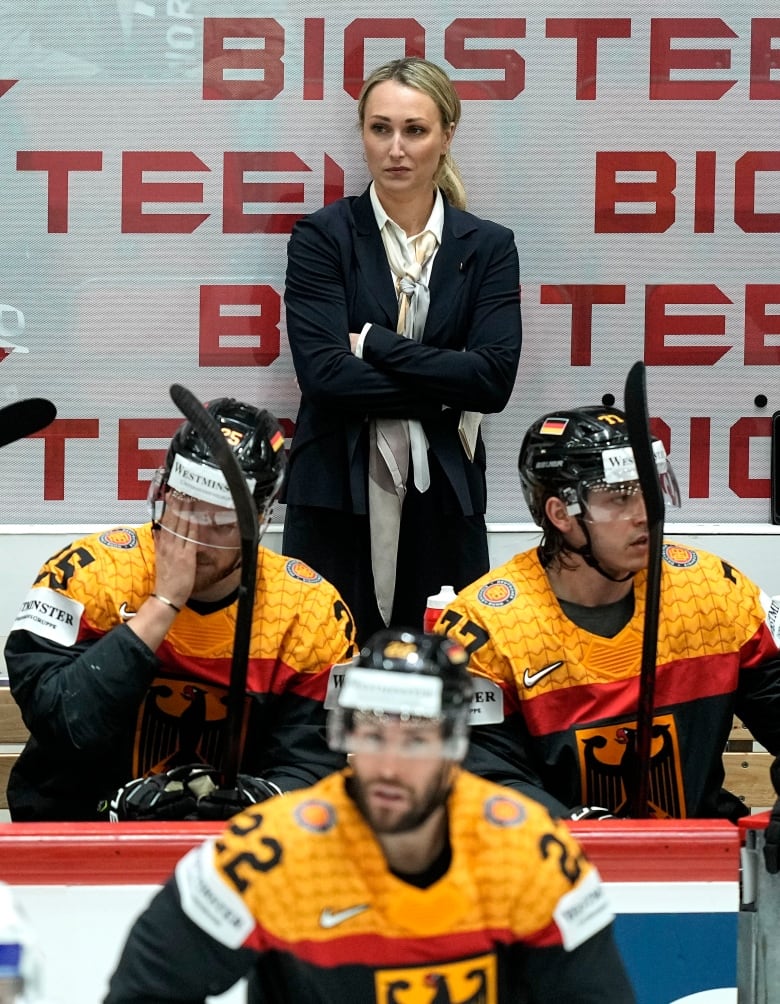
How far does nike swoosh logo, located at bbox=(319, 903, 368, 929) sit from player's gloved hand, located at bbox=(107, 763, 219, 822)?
0.77 meters

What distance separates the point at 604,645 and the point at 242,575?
0.67 meters

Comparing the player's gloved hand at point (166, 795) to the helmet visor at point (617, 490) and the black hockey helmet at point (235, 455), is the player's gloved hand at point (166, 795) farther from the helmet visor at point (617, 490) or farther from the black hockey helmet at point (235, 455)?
the helmet visor at point (617, 490)

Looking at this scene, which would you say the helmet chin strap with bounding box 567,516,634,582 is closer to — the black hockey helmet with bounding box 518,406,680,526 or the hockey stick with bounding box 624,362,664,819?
the black hockey helmet with bounding box 518,406,680,526

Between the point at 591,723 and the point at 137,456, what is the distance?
1843 millimetres

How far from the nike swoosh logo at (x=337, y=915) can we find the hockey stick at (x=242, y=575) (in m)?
0.84

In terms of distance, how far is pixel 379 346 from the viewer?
12.5ft

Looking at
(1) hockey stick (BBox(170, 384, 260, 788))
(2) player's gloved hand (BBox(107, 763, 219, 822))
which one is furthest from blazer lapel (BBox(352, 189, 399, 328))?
(2) player's gloved hand (BBox(107, 763, 219, 822))

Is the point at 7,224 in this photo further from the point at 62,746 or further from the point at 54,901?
the point at 54,901

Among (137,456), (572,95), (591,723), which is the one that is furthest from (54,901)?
(572,95)

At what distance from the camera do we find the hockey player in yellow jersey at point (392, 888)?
188 cm

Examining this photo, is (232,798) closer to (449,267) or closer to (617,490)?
(617,490)

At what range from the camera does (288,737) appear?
2.96 m

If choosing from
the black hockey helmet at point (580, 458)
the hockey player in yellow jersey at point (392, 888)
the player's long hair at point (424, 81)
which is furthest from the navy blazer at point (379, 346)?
the hockey player in yellow jersey at point (392, 888)

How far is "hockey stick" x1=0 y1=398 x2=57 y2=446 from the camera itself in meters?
3.18
